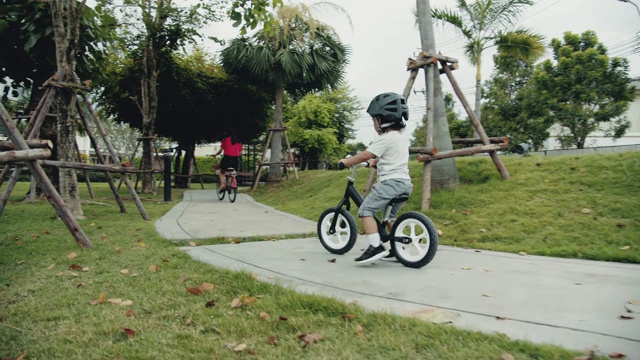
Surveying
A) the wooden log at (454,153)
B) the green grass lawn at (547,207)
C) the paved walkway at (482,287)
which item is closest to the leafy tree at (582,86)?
the green grass lawn at (547,207)

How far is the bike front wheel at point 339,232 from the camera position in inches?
202

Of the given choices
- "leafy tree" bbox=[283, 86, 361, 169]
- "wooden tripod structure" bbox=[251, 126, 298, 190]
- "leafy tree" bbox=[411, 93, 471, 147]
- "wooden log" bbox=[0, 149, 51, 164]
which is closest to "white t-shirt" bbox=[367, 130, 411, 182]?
"wooden log" bbox=[0, 149, 51, 164]

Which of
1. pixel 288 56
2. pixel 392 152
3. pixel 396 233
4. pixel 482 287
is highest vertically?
pixel 288 56

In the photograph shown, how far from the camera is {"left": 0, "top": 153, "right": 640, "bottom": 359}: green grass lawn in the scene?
249cm

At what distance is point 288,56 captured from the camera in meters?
15.7

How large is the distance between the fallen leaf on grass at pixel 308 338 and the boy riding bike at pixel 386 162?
6.61 ft

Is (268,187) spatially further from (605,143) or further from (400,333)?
(605,143)

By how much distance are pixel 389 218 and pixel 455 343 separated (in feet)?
8.16

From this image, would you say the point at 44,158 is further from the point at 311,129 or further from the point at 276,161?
the point at 311,129

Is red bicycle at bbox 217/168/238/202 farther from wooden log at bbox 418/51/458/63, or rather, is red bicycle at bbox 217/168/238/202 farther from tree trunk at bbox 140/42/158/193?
wooden log at bbox 418/51/458/63

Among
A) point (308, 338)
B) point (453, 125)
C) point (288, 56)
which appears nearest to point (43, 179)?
point (308, 338)

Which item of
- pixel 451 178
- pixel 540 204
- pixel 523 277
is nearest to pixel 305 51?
pixel 451 178

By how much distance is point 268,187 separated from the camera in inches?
640

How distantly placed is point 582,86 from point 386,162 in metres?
24.6
